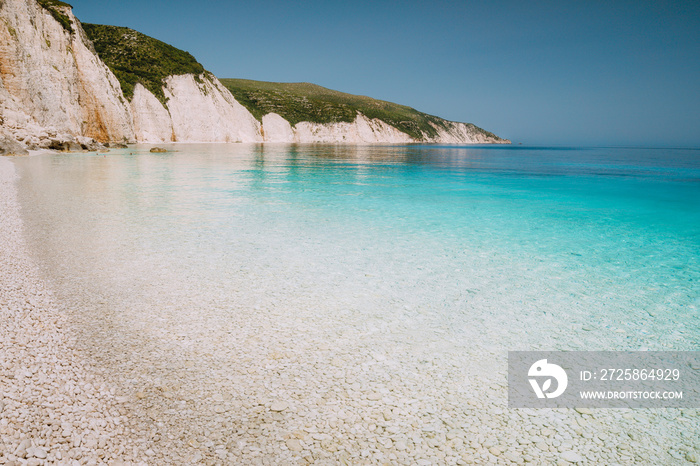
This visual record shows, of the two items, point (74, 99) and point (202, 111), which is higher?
point (202, 111)

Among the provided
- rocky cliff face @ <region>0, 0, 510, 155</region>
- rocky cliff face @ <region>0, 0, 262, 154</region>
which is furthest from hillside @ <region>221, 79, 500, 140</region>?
rocky cliff face @ <region>0, 0, 262, 154</region>

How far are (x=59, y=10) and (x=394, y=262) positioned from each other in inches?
2367

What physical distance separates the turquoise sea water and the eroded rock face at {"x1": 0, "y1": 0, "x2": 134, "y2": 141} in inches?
1230

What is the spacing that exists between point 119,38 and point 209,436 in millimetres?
93246

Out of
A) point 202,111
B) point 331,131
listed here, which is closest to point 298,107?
point 331,131

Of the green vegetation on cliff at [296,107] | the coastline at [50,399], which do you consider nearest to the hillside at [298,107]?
the green vegetation on cliff at [296,107]

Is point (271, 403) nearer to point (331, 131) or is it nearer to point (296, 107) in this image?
point (331, 131)

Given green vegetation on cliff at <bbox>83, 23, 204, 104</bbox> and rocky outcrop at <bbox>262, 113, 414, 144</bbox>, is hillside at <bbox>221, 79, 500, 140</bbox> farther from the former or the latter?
green vegetation on cliff at <bbox>83, 23, 204, 104</bbox>

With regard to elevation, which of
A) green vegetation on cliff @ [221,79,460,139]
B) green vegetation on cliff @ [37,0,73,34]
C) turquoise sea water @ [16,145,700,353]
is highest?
green vegetation on cliff @ [221,79,460,139]

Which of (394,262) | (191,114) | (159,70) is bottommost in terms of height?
(394,262)

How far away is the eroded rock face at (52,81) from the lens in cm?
3600

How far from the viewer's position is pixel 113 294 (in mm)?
5277

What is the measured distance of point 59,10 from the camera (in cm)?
4706

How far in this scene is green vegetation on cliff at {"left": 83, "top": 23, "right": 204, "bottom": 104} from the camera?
68.2 meters
